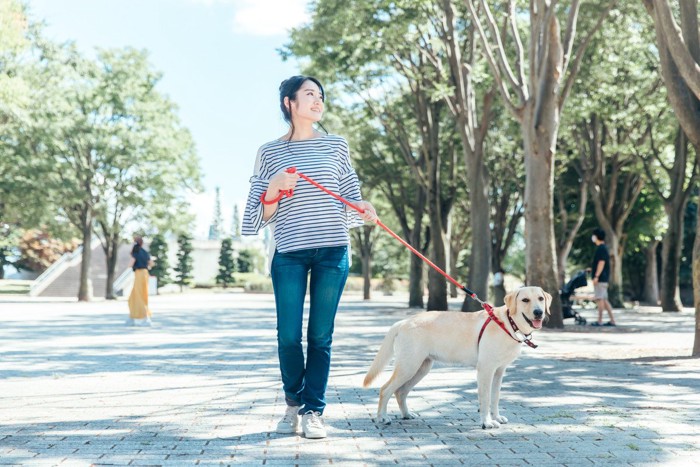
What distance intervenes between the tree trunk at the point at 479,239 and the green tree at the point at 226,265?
199 ft

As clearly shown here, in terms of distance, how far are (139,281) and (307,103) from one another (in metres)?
14.5

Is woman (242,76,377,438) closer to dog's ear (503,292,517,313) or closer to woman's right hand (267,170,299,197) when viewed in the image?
woman's right hand (267,170,299,197)

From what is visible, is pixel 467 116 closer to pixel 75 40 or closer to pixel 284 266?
pixel 284 266

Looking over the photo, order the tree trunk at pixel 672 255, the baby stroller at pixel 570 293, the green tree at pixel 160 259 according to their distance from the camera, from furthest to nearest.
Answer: the green tree at pixel 160 259 → the tree trunk at pixel 672 255 → the baby stroller at pixel 570 293

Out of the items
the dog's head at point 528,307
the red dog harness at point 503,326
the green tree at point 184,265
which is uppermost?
the green tree at point 184,265

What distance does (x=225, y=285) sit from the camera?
256 feet

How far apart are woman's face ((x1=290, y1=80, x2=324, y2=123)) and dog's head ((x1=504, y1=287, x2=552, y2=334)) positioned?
1.77m

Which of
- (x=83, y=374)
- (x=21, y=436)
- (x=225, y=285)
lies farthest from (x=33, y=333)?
(x=225, y=285)

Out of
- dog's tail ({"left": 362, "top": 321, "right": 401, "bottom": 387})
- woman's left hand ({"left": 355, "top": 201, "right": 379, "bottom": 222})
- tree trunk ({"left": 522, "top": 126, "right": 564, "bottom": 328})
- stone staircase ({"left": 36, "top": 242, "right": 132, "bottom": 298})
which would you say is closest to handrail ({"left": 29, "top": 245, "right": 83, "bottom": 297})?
stone staircase ({"left": 36, "top": 242, "right": 132, "bottom": 298})

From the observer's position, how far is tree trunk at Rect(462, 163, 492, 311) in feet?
70.3

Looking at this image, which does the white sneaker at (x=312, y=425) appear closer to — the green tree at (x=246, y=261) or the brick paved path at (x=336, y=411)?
the brick paved path at (x=336, y=411)

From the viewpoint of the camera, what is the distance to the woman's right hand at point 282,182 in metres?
5.26

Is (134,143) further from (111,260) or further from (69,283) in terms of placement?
(69,283)

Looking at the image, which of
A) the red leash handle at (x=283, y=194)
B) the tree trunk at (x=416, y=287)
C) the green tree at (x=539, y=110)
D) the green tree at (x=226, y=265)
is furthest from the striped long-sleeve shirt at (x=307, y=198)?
the green tree at (x=226, y=265)
